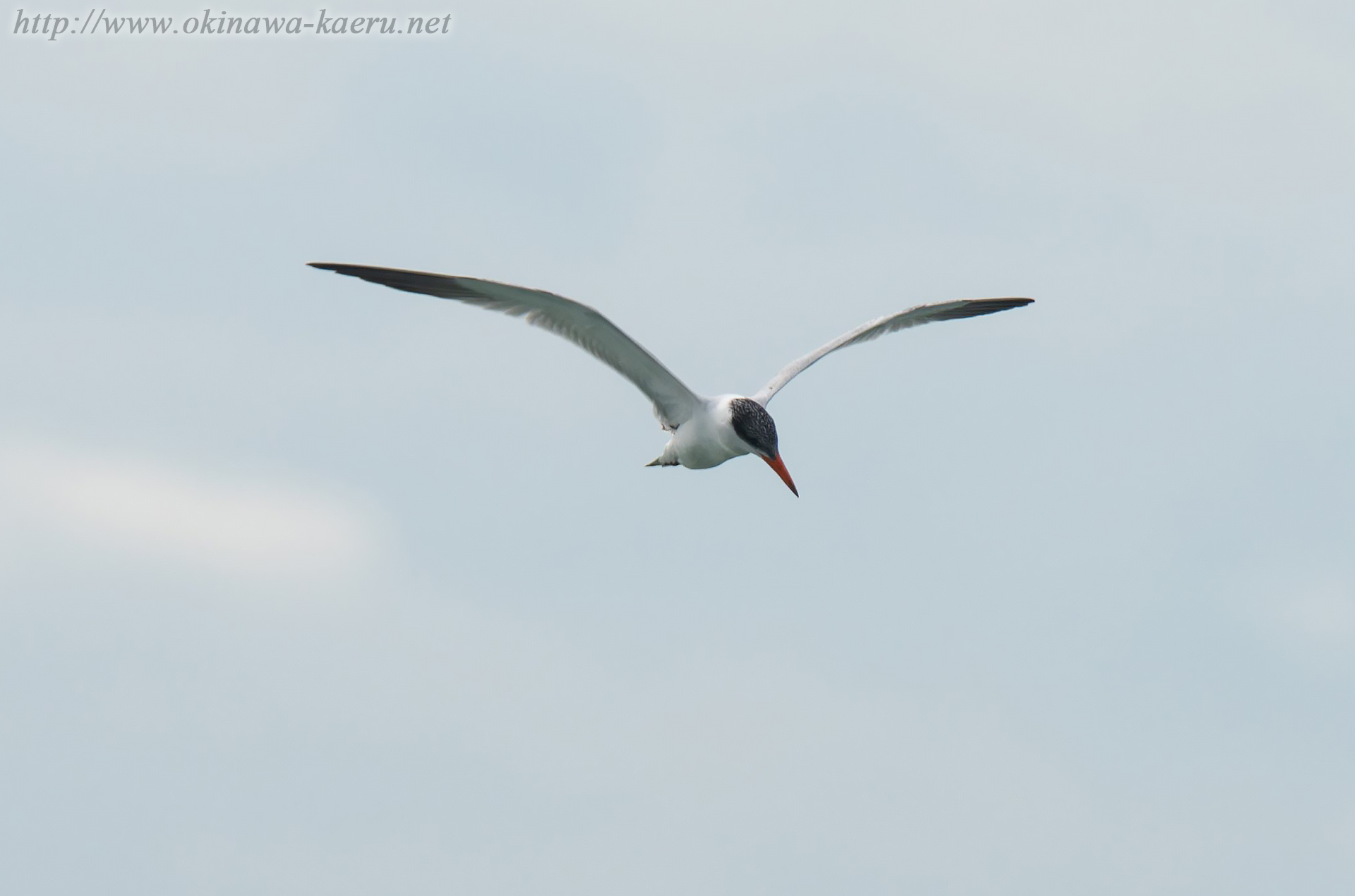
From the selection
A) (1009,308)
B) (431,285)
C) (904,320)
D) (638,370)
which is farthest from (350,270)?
(1009,308)

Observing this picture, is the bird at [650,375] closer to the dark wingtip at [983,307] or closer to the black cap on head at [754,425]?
the black cap on head at [754,425]

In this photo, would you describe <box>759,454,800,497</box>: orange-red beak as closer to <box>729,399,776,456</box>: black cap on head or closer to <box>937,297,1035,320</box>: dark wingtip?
<box>729,399,776,456</box>: black cap on head

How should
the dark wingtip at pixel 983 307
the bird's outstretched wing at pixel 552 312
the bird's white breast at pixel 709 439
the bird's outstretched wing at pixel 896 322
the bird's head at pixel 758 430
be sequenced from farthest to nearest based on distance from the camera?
the dark wingtip at pixel 983 307 < the bird's outstretched wing at pixel 896 322 < the bird's white breast at pixel 709 439 < the bird's head at pixel 758 430 < the bird's outstretched wing at pixel 552 312

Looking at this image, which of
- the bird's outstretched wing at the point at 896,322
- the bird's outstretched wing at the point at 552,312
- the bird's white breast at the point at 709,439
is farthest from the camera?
the bird's outstretched wing at the point at 896,322

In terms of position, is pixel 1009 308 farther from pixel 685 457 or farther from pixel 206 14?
pixel 206 14

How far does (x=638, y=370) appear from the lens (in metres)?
18.5

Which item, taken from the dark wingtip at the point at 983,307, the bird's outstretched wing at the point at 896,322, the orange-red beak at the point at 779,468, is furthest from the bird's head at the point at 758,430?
the dark wingtip at the point at 983,307

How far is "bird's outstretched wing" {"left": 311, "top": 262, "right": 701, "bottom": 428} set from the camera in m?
16.8

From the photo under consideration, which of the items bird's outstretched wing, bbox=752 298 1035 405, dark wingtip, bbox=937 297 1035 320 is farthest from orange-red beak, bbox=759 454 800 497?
dark wingtip, bbox=937 297 1035 320

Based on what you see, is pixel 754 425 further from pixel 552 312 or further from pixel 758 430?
pixel 552 312

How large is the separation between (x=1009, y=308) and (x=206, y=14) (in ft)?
45.5

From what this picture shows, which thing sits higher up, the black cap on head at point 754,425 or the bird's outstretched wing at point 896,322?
the bird's outstretched wing at point 896,322

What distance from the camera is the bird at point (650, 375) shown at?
1684cm

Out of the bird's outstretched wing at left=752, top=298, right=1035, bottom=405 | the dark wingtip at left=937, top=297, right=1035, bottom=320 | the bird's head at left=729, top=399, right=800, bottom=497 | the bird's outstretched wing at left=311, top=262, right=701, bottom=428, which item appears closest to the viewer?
the bird's outstretched wing at left=311, top=262, right=701, bottom=428
